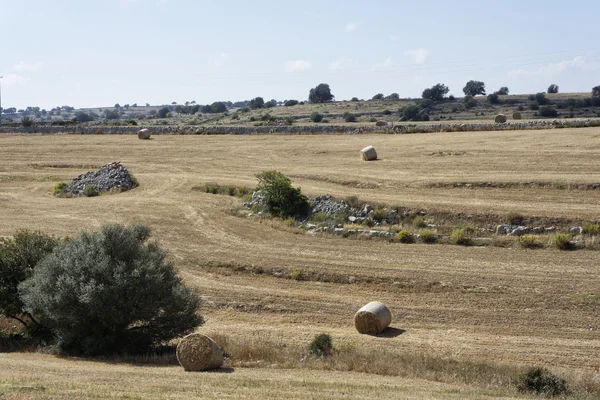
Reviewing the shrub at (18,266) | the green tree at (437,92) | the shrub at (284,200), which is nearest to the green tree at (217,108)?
the green tree at (437,92)

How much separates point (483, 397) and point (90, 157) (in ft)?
171

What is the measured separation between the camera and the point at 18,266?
2445cm

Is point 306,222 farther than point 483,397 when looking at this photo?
Yes

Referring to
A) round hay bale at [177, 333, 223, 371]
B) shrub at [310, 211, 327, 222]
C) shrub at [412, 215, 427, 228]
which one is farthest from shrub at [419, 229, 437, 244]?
round hay bale at [177, 333, 223, 371]

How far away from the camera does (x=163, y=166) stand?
5762 cm

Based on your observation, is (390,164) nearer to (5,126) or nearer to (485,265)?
(485,265)

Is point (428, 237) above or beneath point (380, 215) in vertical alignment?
beneath

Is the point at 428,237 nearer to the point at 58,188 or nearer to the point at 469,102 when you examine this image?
the point at 58,188

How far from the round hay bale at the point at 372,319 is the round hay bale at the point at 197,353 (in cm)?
531

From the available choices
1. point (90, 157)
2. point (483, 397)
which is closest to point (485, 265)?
point (483, 397)

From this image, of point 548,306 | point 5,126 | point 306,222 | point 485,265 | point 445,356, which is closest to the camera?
point 445,356

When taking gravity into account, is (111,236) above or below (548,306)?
above

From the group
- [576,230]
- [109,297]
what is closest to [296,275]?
[109,297]

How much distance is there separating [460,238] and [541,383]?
1537cm
